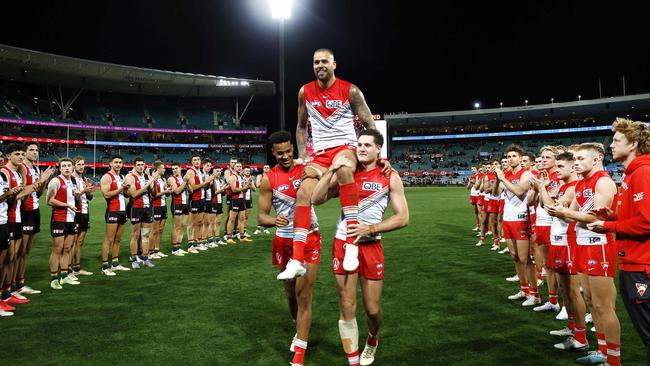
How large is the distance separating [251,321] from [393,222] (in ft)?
11.0

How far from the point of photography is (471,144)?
8512 centimetres

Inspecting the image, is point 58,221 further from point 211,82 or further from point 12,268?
point 211,82

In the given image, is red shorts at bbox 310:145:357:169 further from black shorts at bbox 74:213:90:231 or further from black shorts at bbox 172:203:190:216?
black shorts at bbox 172:203:190:216

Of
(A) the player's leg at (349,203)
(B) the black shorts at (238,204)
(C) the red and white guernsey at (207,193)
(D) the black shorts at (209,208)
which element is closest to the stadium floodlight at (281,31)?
(A) the player's leg at (349,203)

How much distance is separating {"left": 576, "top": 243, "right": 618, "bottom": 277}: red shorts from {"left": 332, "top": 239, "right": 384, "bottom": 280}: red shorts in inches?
90.2

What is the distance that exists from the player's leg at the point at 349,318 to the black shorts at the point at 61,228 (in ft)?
24.7

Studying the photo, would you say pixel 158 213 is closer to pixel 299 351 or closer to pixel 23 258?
pixel 23 258

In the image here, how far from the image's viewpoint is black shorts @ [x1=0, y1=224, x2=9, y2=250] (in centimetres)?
700

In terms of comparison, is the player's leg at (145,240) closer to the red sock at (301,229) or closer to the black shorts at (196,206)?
the black shorts at (196,206)

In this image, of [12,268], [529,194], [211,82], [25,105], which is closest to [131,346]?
[12,268]

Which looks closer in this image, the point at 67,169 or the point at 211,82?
the point at 67,169

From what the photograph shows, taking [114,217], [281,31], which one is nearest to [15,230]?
[114,217]

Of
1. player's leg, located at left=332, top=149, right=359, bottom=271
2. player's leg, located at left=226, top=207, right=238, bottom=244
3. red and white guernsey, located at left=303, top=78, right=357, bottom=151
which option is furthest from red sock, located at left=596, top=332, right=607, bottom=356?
player's leg, located at left=226, top=207, right=238, bottom=244

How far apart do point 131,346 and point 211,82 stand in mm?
64066
